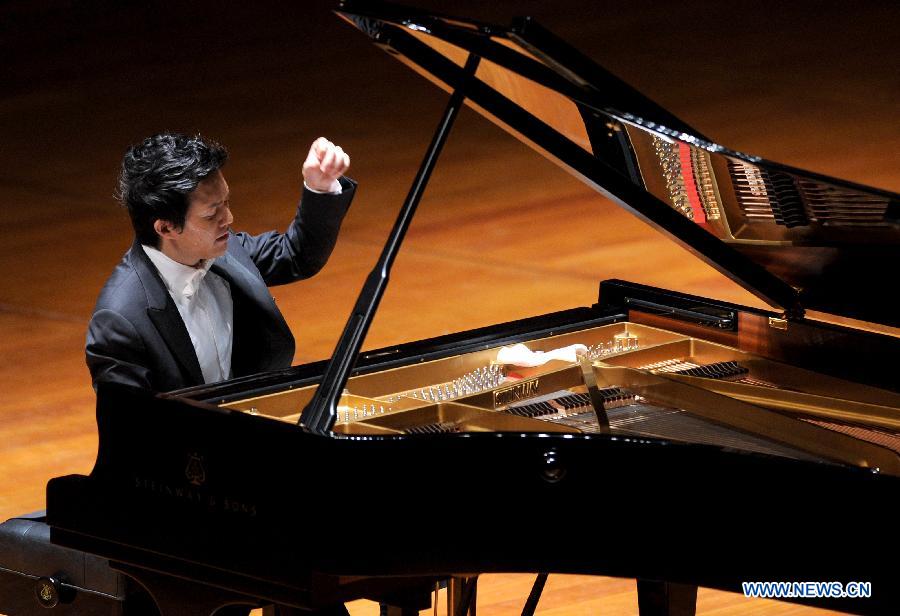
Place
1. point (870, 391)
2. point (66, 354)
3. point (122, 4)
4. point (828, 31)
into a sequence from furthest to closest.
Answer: point (122, 4)
point (828, 31)
point (66, 354)
point (870, 391)

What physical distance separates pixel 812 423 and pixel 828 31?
7.50 m

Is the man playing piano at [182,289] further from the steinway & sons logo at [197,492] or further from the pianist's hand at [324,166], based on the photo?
the steinway & sons logo at [197,492]

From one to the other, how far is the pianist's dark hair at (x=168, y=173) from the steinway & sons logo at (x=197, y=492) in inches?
24.1

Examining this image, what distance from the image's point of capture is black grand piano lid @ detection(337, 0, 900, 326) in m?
3.04

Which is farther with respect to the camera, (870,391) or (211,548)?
(870,391)

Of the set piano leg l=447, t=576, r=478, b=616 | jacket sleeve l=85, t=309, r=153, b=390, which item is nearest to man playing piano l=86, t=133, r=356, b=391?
jacket sleeve l=85, t=309, r=153, b=390

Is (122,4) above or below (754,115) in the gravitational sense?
above

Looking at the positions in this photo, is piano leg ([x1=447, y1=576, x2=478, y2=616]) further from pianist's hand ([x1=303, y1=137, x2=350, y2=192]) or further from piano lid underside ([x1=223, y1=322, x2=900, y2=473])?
pianist's hand ([x1=303, y1=137, x2=350, y2=192])

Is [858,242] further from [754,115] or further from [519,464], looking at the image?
[754,115]

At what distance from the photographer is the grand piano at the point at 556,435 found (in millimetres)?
2748

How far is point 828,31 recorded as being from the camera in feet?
33.4

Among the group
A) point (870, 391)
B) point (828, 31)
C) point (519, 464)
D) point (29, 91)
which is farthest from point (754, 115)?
point (519, 464)

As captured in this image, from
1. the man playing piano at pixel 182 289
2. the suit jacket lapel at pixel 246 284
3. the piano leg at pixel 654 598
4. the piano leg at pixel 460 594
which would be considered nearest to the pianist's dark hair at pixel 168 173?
the man playing piano at pixel 182 289

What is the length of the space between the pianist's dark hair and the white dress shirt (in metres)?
0.07
